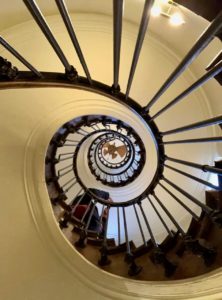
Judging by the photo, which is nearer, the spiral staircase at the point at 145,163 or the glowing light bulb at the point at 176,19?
the spiral staircase at the point at 145,163

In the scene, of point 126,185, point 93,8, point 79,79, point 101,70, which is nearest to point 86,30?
point 93,8

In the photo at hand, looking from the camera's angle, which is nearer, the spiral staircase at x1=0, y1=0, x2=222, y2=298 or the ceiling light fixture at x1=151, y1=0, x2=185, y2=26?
the spiral staircase at x1=0, y1=0, x2=222, y2=298

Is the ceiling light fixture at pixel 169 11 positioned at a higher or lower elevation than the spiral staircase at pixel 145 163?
higher

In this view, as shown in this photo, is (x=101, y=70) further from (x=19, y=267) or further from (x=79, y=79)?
(x=19, y=267)

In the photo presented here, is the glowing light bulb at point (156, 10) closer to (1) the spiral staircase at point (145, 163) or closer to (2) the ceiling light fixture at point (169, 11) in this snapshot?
(2) the ceiling light fixture at point (169, 11)

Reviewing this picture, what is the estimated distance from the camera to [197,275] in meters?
1.70

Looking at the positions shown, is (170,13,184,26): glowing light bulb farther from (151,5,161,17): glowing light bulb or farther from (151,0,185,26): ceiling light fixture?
(151,5,161,17): glowing light bulb

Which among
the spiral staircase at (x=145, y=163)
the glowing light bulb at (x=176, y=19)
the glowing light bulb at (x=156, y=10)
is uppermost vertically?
the glowing light bulb at (x=156, y=10)

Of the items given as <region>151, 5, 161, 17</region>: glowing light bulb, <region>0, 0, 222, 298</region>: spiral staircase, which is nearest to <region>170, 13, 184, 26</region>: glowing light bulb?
<region>151, 5, 161, 17</region>: glowing light bulb

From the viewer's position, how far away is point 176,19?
2518mm

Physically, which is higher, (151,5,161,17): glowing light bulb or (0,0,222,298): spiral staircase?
(151,5,161,17): glowing light bulb

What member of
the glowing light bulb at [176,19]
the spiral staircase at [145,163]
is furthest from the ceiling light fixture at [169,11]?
the spiral staircase at [145,163]

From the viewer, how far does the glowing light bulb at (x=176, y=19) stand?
8.20 feet

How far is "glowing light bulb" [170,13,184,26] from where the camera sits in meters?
2.50
